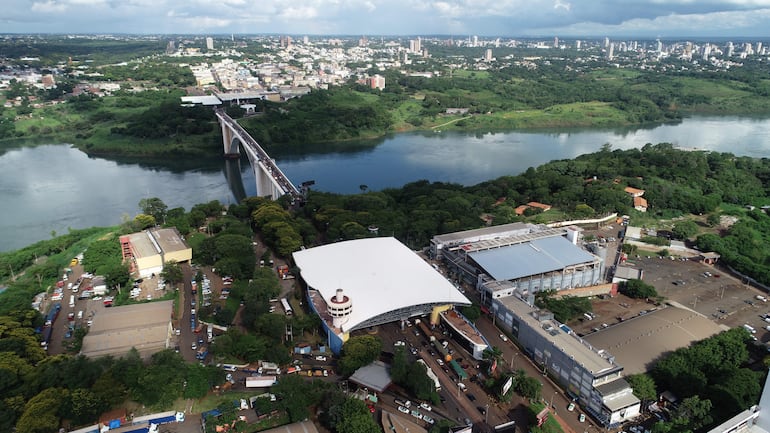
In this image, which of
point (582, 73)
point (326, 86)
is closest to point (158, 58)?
point (326, 86)

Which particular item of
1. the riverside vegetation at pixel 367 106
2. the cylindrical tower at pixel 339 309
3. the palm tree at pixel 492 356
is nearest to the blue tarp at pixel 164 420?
the cylindrical tower at pixel 339 309

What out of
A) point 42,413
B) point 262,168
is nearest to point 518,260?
point 42,413

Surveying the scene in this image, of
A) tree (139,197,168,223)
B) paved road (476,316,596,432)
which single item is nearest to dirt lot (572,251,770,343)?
paved road (476,316,596,432)

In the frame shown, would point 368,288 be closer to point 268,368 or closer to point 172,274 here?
point 268,368

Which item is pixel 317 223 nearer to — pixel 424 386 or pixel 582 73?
pixel 424 386

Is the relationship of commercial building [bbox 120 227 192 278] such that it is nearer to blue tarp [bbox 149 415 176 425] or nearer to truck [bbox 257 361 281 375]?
truck [bbox 257 361 281 375]
